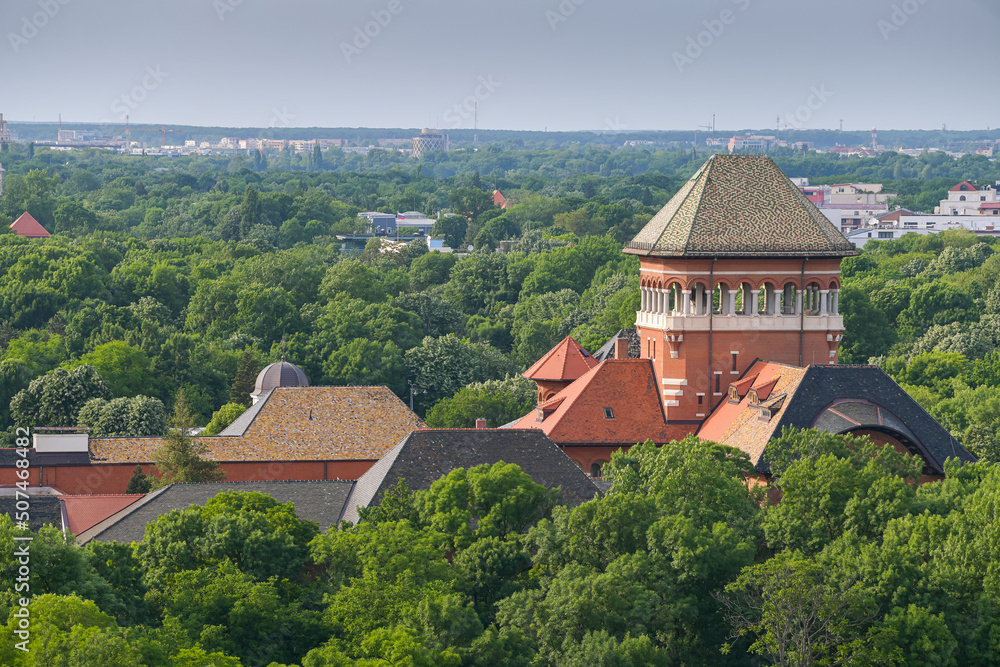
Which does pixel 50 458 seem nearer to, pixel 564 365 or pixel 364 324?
pixel 564 365

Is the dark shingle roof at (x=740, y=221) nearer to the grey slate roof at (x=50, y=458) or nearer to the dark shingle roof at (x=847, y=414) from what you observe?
the dark shingle roof at (x=847, y=414)

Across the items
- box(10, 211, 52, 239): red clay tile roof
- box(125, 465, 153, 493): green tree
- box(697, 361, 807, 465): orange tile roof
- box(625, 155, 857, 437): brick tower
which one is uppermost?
box(625, 155, 857, 437): brick tower

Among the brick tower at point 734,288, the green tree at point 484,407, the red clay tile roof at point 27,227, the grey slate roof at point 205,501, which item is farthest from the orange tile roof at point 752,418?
the red clay tile roof at point 27,227

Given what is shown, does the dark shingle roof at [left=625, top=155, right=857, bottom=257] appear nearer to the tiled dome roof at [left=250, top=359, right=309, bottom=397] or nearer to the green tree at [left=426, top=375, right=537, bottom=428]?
the tiled dome roof at [left=250, top=359, right=309, bottom=397]

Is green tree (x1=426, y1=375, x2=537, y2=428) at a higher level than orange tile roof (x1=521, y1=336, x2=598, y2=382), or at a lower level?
lower

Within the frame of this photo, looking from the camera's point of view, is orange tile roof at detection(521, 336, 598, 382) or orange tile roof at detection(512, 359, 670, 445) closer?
orange tile roof at detection(512, 359, 670, 445)

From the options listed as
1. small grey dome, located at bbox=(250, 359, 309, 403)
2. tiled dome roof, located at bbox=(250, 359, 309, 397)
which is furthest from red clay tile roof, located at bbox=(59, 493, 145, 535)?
tiled dome roof, located at bbox=(250, 359, 309, 397)
